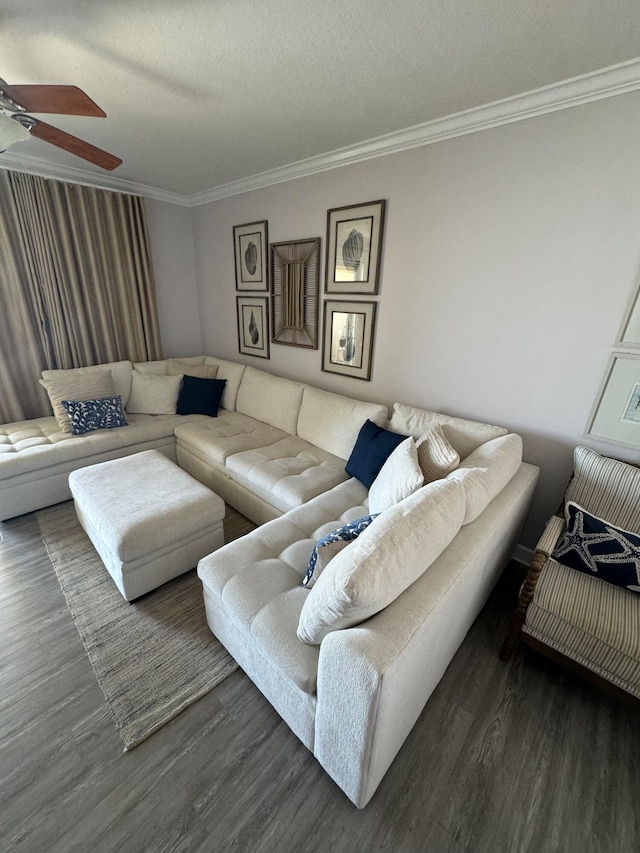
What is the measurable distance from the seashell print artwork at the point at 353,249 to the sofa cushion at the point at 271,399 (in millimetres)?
1014

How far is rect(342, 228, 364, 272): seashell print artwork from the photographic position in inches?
97.2

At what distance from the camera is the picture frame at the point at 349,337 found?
2.59m

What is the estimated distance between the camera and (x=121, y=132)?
219 centimetres

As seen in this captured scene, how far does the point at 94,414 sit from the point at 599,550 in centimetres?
347

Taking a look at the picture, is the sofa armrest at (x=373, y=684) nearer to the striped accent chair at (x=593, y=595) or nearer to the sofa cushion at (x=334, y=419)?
the striped accent chair at (x=593, y=595)

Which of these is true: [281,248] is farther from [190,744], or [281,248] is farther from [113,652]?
[190,744]

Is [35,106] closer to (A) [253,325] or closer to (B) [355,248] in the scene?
(B) [355,248]

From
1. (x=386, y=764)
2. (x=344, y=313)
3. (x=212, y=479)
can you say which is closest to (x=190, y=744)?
(x=386, y=764)

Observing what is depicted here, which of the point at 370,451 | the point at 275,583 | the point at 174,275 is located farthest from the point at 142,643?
the point at 174,275

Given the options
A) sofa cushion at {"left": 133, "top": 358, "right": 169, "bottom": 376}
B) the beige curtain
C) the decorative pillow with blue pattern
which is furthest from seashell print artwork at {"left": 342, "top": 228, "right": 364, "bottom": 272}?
the beige curtain

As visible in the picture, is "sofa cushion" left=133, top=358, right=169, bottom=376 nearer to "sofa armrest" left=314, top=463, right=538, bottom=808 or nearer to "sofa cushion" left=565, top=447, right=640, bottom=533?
"sofa armrest" left=314, top=463, right=538, bottom=808

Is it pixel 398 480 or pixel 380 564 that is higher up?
pixel 380 564

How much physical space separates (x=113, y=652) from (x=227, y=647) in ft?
1.77

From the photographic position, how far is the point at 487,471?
1.51 meters
